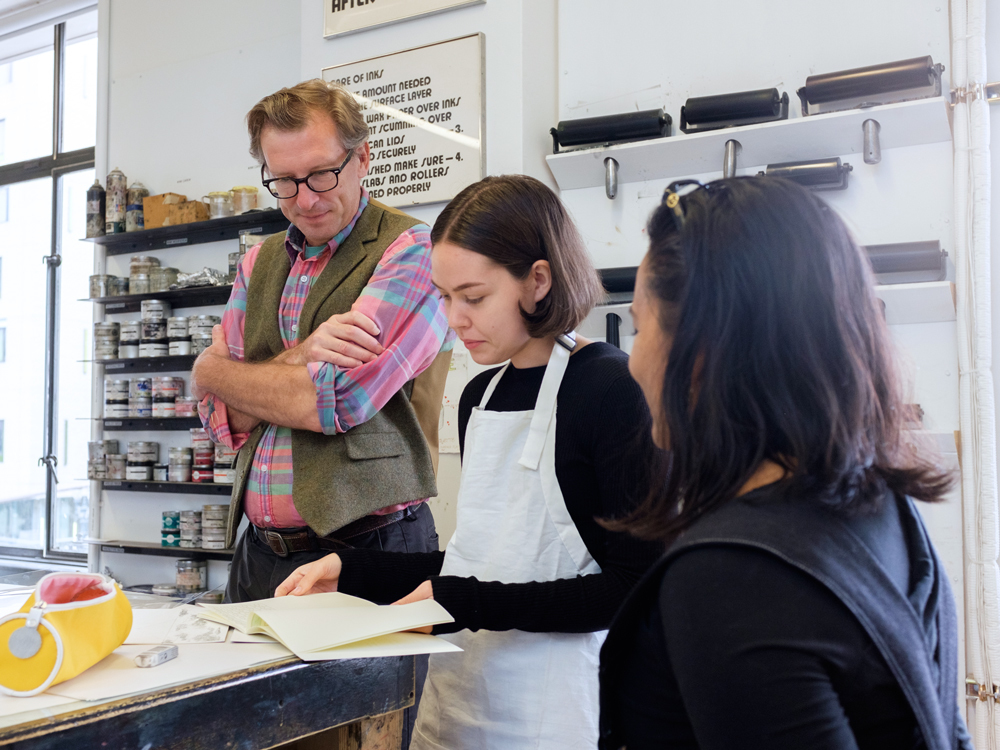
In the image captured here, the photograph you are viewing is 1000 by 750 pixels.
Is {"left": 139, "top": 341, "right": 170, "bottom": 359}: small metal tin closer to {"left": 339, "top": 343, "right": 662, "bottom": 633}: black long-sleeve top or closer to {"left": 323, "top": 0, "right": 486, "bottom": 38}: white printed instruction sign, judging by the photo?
{"left": 323, "top": 0, "right": 486, "bottom": 38}: white printed instruction sign

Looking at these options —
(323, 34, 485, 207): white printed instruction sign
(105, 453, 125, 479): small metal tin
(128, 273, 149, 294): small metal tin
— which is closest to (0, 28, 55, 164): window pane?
(128, 273, 149, 294): small metal tin

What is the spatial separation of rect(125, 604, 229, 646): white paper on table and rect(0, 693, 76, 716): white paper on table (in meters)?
0.18

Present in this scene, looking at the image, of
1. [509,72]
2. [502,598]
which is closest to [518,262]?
[502,598]

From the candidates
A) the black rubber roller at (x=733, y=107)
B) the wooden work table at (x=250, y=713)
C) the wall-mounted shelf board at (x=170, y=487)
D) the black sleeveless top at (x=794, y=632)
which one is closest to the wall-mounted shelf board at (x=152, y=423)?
the wall-mounted shelf board at (x=170, y=487)

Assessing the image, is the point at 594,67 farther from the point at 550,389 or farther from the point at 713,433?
the point at 713,433

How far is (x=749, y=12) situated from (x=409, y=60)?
42.1 inches

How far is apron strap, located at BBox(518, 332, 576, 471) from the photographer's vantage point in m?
1.16

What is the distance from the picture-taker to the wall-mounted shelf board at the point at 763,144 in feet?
6.99

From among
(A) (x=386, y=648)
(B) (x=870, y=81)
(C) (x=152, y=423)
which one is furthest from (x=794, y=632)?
(C) (x=152, y=423)

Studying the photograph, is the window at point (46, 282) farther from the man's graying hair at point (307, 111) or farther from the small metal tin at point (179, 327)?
the man's graying hair at point (307, 111)

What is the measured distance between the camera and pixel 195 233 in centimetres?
359

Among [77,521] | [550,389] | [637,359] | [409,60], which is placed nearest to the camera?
[637,359]

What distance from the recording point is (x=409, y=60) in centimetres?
266

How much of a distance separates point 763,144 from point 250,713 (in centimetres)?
205
